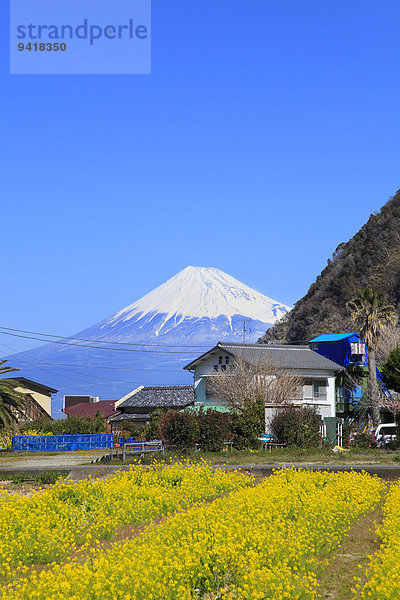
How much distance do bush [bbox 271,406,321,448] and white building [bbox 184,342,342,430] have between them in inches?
868

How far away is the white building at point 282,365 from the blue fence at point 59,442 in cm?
1564

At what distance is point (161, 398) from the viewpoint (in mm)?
69625

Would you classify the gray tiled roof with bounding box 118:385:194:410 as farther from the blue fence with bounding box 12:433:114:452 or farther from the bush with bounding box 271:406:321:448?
the bush with bounding box 271:406:321:448

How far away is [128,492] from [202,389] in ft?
134

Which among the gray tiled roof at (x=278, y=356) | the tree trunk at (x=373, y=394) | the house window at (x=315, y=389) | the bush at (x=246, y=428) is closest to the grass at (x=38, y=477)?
the bush at (x=246, y=428)

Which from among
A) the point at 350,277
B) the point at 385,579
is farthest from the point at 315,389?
the point at 385,579

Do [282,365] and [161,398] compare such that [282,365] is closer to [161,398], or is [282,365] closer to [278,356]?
[278,356]

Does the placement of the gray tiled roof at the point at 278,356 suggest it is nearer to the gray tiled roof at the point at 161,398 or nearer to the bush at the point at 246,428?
the gray tiled roof at the point at 161,398

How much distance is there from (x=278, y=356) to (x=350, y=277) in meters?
30.2

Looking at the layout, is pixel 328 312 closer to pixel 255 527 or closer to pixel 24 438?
pixel 24 438

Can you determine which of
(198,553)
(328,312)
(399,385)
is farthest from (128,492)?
(328,312)

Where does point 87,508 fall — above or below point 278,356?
below

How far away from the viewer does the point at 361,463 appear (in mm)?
27891

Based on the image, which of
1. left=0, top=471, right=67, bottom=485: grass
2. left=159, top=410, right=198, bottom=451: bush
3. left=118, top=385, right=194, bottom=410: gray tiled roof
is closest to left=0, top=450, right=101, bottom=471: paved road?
left=159, top=410, right=198, bottom=451: bush
